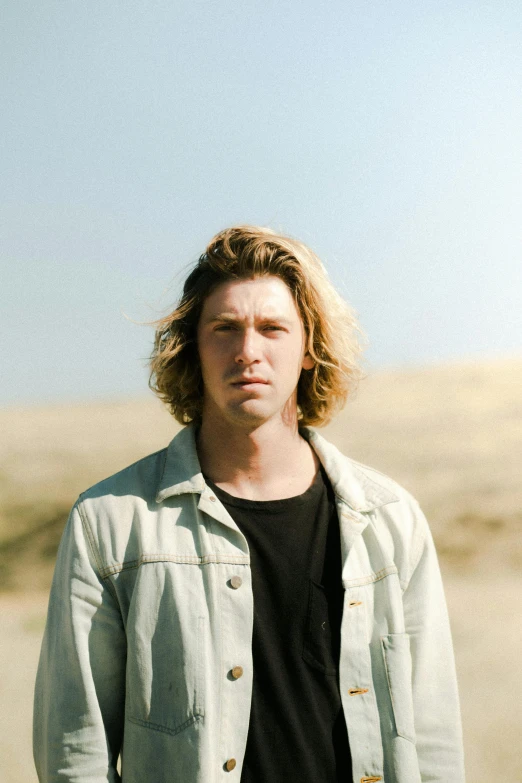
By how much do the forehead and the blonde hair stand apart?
0.03 m

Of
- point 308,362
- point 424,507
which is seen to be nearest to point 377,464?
point 424,507

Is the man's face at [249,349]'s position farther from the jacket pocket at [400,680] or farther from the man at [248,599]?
the jacket pocket at [400,680]

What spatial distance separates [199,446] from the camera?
7.12 ft

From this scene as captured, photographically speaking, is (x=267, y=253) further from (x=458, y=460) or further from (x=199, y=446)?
(x=458, y=460)

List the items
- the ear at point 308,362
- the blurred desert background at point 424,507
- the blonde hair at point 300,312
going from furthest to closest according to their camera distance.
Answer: the blurred desert background at point 424,507
the ear at point 308,362
the blonde hair at point 300,312

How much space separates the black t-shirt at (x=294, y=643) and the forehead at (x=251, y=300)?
1.51 feet

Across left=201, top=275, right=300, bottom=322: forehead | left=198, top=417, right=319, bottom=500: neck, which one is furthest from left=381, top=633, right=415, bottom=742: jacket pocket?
left=201, top=275, right=300, bottom=322: forehead

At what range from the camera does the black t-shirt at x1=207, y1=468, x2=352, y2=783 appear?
6.05ft

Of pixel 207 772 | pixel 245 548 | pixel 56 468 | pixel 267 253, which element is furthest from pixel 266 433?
pixel 56 468

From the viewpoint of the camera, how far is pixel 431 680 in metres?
2.08

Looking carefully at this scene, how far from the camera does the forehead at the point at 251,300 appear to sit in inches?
81.0

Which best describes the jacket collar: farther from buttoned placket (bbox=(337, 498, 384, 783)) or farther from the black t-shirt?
buttoned placket (bbox=(337, 498, 384, 783))

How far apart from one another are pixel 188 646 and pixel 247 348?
733mm

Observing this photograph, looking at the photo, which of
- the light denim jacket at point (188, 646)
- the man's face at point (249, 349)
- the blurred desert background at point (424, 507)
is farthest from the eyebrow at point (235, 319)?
the blurred desert background at point (424, 507)
